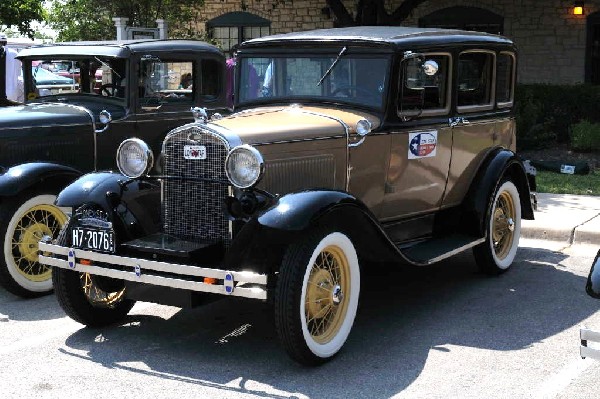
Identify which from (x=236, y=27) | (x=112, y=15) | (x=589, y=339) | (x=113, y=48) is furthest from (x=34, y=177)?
(x=236, y=27)

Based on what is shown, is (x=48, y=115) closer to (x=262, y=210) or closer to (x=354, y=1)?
(x=262, y=210)

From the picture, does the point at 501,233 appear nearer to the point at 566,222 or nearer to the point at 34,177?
the point at 566,222

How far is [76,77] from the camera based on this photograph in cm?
762

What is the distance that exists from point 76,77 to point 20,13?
10465 mm

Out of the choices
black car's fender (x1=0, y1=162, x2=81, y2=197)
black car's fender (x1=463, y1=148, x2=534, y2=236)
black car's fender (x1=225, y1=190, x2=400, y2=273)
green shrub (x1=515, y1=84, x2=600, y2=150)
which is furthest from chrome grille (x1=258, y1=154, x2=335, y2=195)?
green shrub (x1=515, y1=84, x2=600, y2=150)

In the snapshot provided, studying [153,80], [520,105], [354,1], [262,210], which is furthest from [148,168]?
[354,1]

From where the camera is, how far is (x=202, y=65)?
26.1ft

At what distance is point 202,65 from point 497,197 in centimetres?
297

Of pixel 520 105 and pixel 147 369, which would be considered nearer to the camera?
pixel 147 369

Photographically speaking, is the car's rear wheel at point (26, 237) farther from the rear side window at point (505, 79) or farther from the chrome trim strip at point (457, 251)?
the rear side window at point (505, 79)

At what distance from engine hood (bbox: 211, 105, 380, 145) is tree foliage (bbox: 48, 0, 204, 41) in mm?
13366

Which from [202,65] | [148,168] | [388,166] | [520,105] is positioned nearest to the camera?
[148,168]

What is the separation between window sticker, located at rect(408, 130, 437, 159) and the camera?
20.0 ft

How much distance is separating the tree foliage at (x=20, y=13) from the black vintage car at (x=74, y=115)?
9.79 metres
